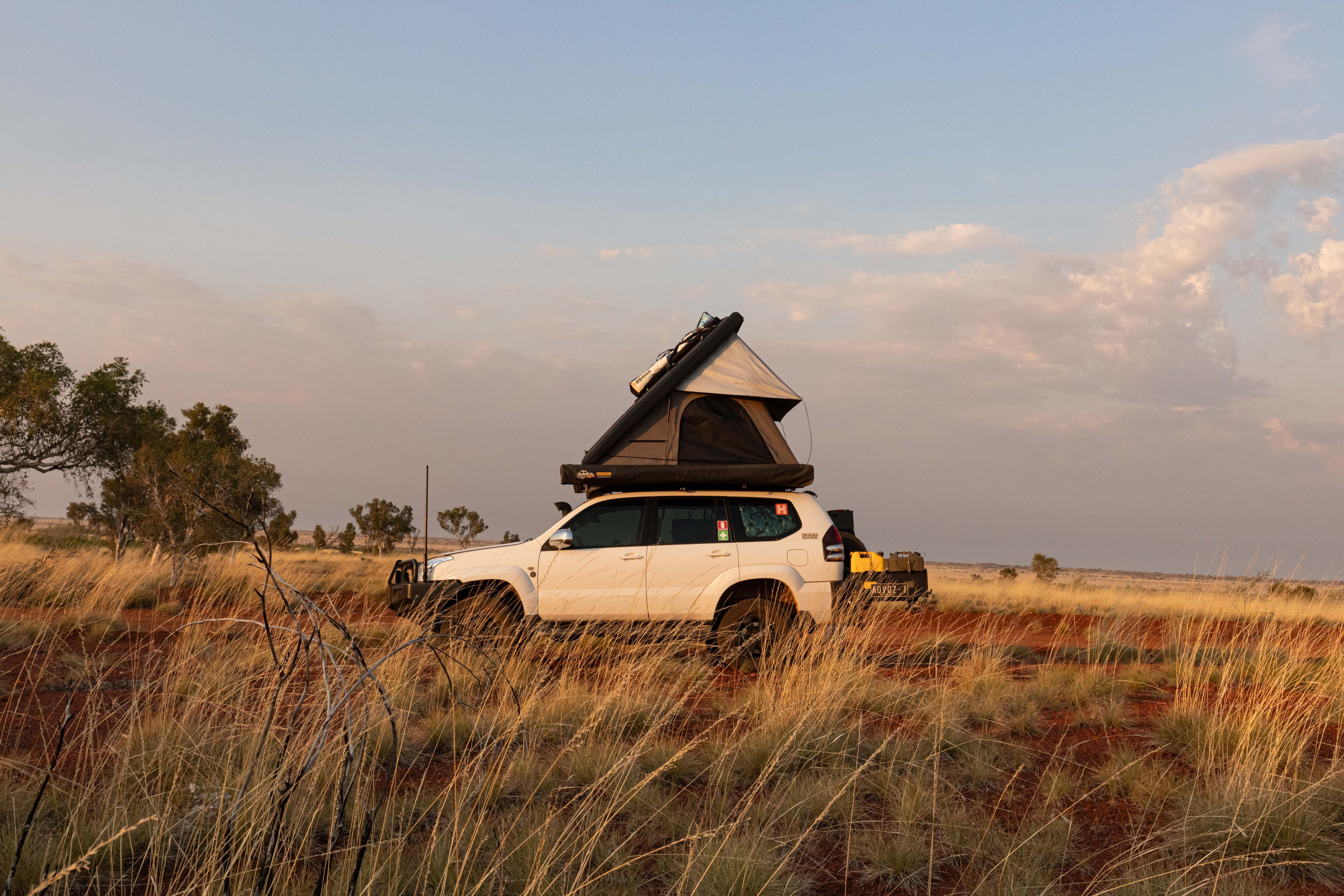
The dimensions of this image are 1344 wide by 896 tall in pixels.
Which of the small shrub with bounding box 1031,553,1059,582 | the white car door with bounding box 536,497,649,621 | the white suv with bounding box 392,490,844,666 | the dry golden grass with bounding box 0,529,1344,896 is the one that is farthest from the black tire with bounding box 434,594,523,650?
the small shrub with bounding box 1031,553,1059,582

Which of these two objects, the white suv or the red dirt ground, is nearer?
the red dirt ground

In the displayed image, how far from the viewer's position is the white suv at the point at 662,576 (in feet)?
27.1

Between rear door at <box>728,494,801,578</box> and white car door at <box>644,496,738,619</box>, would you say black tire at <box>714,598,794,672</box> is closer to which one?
white car door at <box>644,496,738,619</box>

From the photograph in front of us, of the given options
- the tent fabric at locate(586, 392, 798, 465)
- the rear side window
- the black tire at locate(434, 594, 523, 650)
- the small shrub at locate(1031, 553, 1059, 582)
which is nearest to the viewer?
the black tire at locate(434, 594, 523, 650)

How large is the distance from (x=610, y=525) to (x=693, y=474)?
1.05m

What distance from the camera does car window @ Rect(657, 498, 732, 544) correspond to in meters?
8.46

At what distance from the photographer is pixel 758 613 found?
8.32m

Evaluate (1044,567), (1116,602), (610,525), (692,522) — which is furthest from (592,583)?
(1044,567)

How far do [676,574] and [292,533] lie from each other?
31628 millimetres

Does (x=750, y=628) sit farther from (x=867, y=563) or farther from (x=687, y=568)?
(x=867, y=563)

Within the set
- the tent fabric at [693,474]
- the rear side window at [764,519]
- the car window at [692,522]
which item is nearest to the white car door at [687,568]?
the car window at [692,522]

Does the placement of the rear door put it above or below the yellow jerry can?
above

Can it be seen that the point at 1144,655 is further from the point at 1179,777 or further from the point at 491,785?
the point at 491,785

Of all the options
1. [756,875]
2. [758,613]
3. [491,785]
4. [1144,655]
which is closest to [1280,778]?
[756,875]
